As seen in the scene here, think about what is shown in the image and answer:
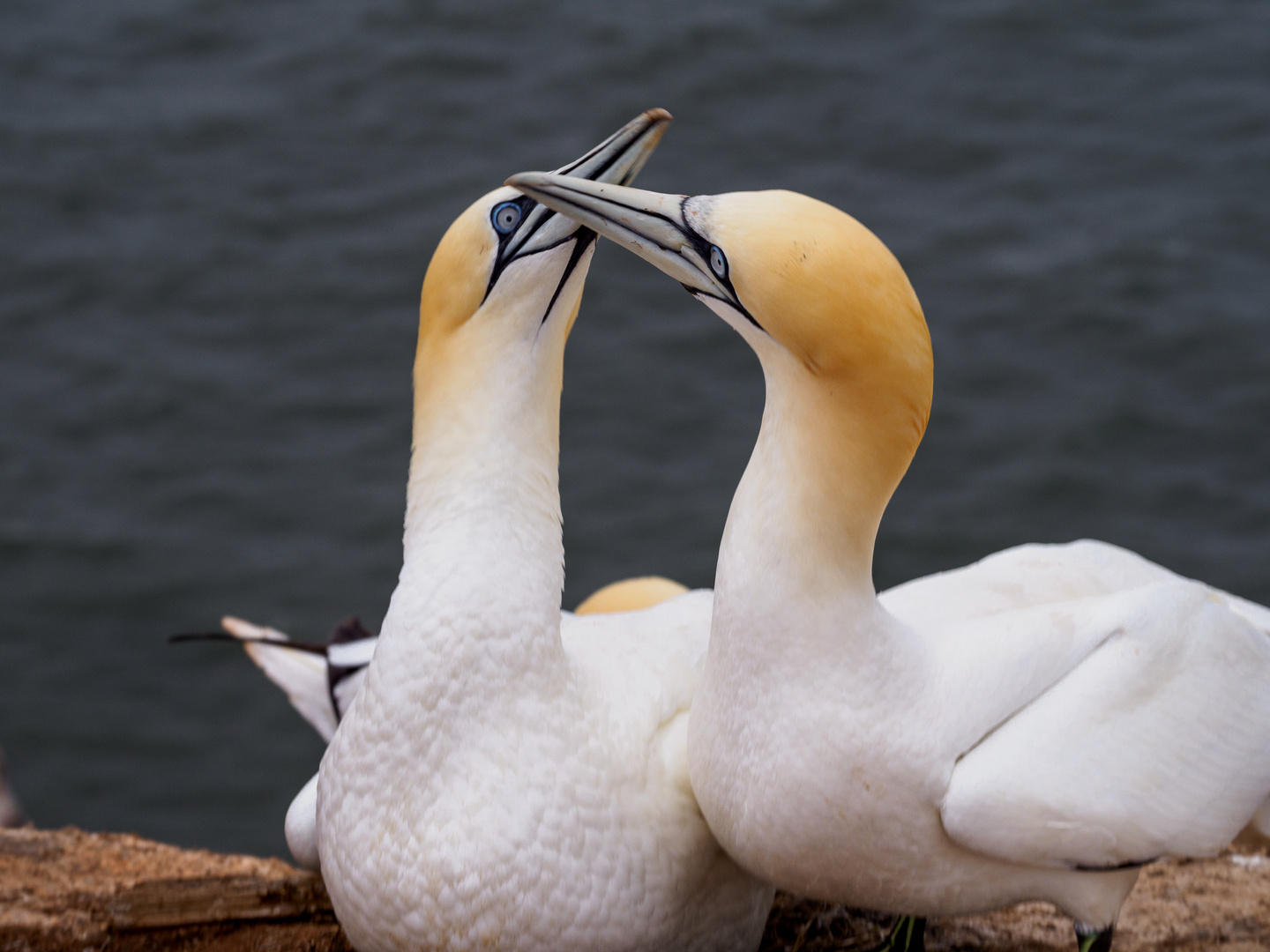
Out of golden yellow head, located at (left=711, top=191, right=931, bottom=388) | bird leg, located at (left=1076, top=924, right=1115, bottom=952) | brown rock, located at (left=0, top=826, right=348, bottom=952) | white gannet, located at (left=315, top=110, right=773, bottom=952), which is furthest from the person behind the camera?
brown rock, located at (left=0, top=826, right=348, bottom=952)

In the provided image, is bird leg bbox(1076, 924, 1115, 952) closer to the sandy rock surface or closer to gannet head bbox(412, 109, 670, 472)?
the sandy rock surface

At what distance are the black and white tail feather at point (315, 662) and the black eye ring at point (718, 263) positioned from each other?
2244mm

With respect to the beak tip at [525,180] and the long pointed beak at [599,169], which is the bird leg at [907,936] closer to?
the long pointed beak at [599,169]

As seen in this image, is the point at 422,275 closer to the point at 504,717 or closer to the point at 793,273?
the point at 504,717

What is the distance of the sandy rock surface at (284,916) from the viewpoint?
3.93 meters

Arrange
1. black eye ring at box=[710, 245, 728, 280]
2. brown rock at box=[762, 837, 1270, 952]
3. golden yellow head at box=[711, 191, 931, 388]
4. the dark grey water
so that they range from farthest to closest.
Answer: the dark grey water → brown rock at box=[762, 837, 1270, 952] → black eye ring at box=[710, 245, 728, 280] → golden yellow head at box=[711, 191, 931, 388]

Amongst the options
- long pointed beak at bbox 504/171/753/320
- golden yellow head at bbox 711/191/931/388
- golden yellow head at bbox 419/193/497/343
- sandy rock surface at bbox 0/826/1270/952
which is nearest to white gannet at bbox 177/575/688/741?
sandy rock surface at bbox 0/826/1270/952

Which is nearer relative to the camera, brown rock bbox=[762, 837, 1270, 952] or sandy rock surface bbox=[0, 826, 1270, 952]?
sandy rock surface bbox=[0, 826, 1270, 952]

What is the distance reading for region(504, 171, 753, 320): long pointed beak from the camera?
9.92ft

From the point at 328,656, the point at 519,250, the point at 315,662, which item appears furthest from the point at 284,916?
the point at 519,250

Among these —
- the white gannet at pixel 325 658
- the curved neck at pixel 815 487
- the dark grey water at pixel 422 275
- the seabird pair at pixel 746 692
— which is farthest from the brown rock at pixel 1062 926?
the dark grey water at pixel 422 275

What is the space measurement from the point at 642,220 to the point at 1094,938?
1.78 meters

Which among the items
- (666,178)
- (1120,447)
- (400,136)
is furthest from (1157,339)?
(400,136)

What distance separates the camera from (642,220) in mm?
3074
